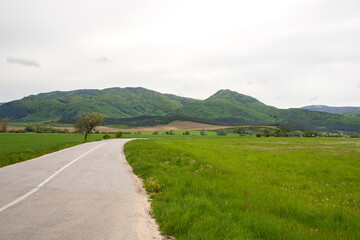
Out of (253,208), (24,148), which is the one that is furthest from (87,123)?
(253,208)

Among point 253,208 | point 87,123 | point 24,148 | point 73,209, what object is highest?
point 87,123

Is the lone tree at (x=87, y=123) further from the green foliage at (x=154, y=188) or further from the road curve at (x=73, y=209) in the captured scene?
the green foliage at (x=154, y=188)

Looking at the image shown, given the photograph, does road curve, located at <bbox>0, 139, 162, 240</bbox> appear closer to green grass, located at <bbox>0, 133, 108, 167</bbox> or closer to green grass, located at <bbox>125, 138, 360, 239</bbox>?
green grass, located at <bbox>125, 138, 360, 239</bbox>

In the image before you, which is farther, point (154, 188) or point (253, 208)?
point (154, 188)

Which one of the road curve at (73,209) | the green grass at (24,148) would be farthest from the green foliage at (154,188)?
the green grass at (24,148)

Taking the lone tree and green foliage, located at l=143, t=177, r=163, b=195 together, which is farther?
the lone tree

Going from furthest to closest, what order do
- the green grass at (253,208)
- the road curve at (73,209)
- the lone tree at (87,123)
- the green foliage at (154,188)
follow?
the lone tree at (87,123) < the green foliage at (154,188) < the green grass at (253,208) < the road curve at (73,209)

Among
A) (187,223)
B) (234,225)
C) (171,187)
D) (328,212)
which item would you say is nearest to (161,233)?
(187,223)

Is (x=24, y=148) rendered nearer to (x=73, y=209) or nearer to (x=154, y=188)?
(x=154, y=188)

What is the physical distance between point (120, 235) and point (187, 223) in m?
1.67

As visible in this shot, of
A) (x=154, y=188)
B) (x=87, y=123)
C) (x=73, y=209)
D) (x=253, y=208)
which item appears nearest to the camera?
(x=73, y=209)

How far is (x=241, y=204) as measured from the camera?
22.7 feet

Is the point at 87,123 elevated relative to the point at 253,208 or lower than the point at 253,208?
elevated

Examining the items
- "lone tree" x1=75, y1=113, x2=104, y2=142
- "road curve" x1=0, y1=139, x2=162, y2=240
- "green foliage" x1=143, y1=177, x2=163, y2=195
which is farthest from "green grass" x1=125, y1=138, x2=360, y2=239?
"lone tree" x1=75, y1=113, x2=104, y2=142
